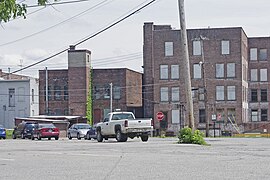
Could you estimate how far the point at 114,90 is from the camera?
95375 mm

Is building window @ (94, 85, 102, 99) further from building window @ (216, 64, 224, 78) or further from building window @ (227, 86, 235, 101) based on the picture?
building window @ (227, 86, 235, 101)

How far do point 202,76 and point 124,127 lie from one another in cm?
5503

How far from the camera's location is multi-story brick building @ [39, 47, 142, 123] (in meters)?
94.8

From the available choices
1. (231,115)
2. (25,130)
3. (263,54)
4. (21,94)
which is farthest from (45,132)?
(263,54)

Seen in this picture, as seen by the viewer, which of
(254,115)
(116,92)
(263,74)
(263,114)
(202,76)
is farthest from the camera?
(254,115)

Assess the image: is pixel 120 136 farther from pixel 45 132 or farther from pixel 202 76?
pixel 202 76

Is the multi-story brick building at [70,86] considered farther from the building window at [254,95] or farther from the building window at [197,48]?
the building window at [254,95]

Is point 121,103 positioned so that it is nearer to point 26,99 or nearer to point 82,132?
point 26,99

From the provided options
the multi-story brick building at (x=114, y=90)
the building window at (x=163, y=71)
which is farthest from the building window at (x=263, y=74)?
the multi-story brick building at (x=114, y=90)

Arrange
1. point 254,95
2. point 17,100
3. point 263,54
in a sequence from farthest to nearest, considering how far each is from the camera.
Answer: point 254,95
point 263,54
point 17,100

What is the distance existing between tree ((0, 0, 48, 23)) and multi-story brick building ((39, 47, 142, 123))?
77667 millimetres

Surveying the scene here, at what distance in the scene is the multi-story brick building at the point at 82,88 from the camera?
311ft

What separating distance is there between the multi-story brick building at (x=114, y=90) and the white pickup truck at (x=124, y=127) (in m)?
52.8

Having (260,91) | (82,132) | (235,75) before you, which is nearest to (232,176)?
(82,132)
